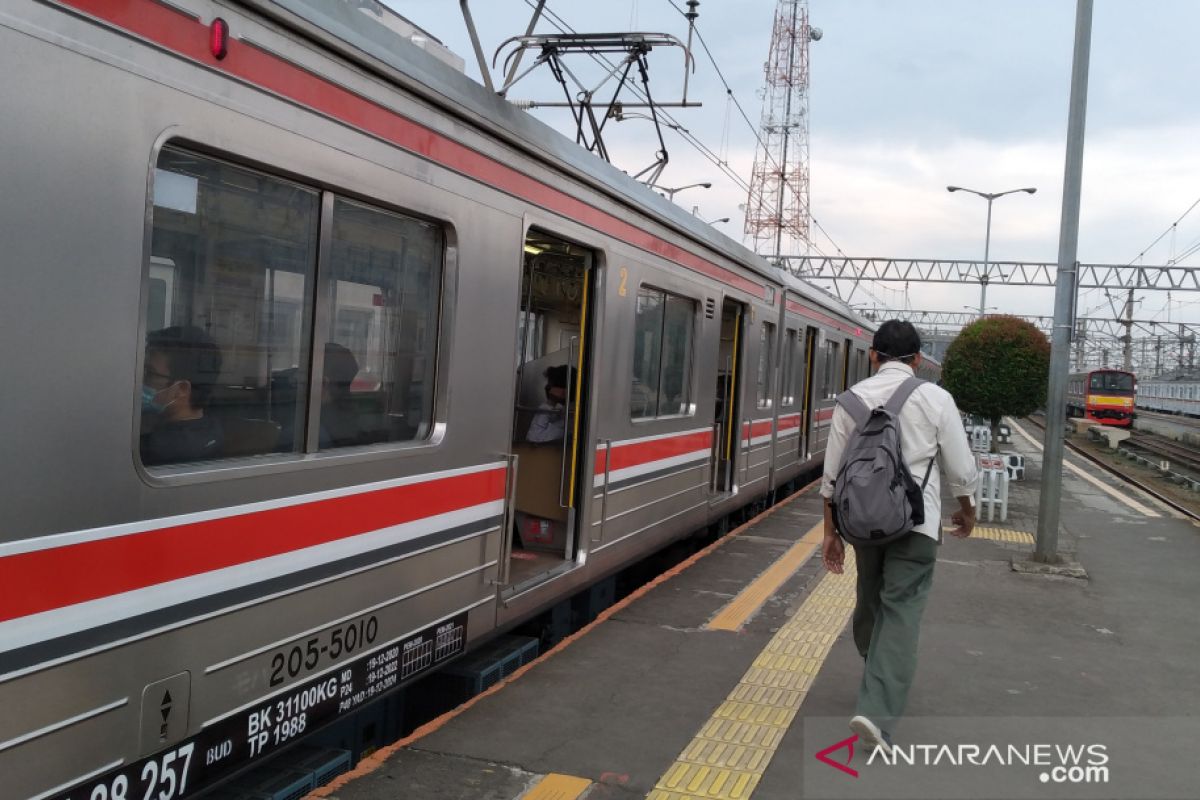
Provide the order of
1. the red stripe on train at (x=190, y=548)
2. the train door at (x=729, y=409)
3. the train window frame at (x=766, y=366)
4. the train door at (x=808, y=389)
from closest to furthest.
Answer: the red stripe on train at (x=190, y=548), the train door at (x=729, y=409), the train window frame at (x=766, y=366), the train door at (x=808, y=389)

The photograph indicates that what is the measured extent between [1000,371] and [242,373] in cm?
1763

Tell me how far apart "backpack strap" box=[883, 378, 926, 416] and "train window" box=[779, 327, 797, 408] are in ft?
24.3

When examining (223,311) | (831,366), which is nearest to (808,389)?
(831,366)

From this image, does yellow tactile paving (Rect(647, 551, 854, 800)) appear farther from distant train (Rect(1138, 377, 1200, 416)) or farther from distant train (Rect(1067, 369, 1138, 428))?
distant train (Rect(1138, 377, 1200, 416))

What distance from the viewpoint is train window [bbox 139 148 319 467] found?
290 centimetres

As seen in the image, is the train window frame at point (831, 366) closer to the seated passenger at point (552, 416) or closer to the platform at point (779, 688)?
the platform at point (779, 688)

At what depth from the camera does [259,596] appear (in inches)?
127

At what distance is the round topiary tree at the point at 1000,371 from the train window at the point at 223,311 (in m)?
17.3

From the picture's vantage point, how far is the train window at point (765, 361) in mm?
10453

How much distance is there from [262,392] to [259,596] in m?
0.63

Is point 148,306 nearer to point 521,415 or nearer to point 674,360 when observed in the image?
point 521,415

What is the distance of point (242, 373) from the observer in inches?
128

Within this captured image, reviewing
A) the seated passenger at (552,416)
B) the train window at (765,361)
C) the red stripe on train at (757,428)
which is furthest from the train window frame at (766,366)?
the seated passenger at (552,416)

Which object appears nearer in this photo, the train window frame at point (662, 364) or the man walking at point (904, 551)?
the man walking at point (904, 551)
